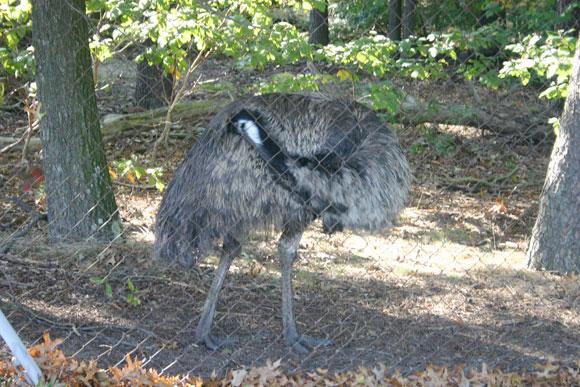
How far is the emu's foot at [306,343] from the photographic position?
12.4ft

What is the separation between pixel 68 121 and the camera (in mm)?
4379

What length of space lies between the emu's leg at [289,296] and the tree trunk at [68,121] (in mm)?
1087

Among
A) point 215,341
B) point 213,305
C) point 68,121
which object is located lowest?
point 215,341

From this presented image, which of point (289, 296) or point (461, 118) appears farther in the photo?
point (461, 118)

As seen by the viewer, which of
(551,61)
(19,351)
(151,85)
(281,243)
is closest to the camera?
(19,351)

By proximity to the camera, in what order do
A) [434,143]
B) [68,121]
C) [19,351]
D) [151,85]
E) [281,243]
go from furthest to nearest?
[151,85] < [434,143] < [68,121] < [281,243] < [19,351]

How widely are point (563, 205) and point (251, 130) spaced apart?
8.12 ft

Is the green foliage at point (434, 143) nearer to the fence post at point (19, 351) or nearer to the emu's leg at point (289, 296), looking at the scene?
the emu's leg at point (289, 296)

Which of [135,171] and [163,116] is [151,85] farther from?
[135,171]

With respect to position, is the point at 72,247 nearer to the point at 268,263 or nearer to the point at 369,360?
the point at 268,263

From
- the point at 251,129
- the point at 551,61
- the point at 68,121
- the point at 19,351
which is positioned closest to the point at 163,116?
the point at 68,121

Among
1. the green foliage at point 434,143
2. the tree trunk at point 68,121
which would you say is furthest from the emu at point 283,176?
the green foliage at point 434,143

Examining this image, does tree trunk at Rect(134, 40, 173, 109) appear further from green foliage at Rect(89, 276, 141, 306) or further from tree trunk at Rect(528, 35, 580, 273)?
tree trunk at Rect(528, 35, 580, 273)

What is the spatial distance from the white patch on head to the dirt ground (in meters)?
1.01
